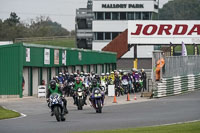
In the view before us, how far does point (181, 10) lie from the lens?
165000 millimetres

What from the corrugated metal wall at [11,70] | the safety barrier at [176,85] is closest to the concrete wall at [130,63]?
the safety barrier at [176,85]

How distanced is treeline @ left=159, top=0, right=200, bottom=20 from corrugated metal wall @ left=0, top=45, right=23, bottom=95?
4391 inches

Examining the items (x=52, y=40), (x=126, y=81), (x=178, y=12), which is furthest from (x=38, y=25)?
(x=126, y=81)

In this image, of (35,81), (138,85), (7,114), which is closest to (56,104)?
(7,114)

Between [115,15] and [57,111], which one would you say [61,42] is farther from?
[57,111]

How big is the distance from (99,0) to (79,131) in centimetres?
7552

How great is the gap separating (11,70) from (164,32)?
1937cm

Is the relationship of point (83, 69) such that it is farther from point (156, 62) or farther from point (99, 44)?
point (99, 44)

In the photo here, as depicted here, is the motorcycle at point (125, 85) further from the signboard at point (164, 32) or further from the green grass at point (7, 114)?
the green grass at point (7, 114)

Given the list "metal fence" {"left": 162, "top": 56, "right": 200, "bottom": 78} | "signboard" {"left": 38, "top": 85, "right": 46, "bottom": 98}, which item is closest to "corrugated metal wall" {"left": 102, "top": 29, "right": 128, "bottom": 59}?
"metal fence" {"left": 162, "top": 56, "right": 200, "bottom": 78}

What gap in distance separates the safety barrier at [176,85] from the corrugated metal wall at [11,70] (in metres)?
8.08

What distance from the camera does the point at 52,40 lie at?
11550 centimetres

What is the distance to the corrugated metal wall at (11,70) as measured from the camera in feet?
132

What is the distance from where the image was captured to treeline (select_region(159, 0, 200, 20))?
15400 centimetres
